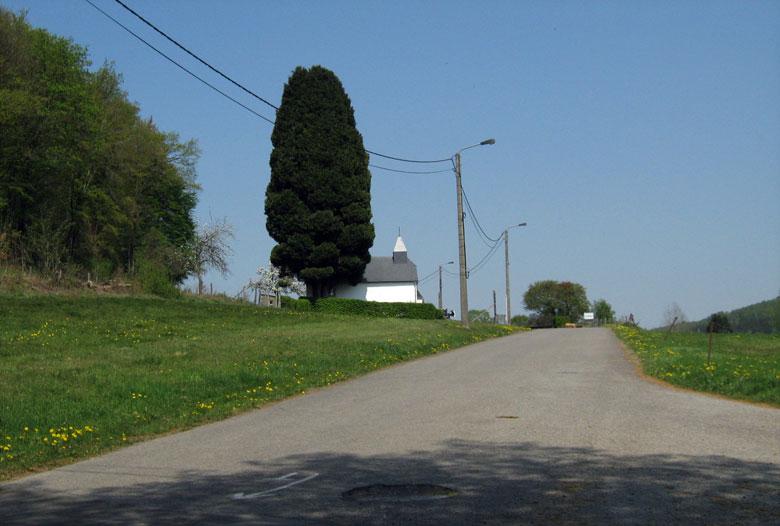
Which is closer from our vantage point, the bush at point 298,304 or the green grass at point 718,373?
the green grass at point 718,373

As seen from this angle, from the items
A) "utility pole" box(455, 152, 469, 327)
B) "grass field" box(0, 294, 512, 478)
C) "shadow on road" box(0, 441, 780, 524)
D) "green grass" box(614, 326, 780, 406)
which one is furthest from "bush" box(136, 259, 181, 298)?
"shadow on road" box(0, 441, 780, 524)

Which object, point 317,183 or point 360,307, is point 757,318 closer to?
point 360,307

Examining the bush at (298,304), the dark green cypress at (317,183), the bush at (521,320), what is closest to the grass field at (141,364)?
the bush at (298,304)

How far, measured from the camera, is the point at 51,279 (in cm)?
4353

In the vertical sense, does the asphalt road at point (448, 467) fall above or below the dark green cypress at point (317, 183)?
below

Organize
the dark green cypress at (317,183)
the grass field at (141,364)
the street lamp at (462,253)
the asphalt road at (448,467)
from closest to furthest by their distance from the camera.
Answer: the asphalt road at (448,467)
the grass field at (141,364)
the street lamp at (462,253)
the dark green cypress at (317,183)

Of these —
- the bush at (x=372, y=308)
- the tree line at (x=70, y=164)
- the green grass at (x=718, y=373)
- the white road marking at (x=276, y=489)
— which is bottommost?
the white road marking at (x=276, y=489)

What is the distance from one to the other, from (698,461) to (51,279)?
1528 inches

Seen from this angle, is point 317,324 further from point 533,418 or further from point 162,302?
point 533,418

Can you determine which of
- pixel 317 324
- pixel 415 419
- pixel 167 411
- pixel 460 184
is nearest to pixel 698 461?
pixel 415 419

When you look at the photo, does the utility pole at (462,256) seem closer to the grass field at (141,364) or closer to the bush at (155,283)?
the grass field at (141,364)

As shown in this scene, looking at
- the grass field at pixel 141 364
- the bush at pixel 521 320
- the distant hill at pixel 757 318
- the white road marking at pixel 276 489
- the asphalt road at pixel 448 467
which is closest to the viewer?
the asphalt road at pixel 448 467

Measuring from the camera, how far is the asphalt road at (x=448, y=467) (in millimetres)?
7918

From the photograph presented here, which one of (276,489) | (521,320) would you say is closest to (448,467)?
(276,489)
